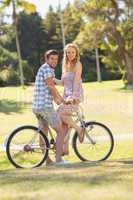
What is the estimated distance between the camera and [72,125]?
8914 mm

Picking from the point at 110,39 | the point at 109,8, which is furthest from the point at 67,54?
the point at 110,39

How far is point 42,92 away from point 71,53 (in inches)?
31.0

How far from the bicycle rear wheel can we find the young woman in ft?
1.37

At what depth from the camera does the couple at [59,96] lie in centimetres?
868

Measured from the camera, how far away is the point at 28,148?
8688 mm

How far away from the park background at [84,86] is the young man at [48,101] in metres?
0.55

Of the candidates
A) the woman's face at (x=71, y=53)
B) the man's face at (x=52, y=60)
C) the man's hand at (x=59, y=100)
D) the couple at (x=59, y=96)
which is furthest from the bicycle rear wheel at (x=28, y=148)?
the woman's face at (x=71, y=53)

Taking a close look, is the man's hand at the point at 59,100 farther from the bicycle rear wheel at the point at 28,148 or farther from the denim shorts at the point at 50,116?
the bicycle rear wheel at the point at 28,148

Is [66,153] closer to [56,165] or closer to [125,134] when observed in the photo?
[56,165]

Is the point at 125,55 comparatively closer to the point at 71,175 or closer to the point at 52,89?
the point at 52,89

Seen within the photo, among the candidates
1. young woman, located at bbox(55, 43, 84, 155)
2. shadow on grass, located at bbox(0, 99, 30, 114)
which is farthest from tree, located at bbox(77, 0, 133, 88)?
young woman, located at bbox(55, 43, 84, 155)

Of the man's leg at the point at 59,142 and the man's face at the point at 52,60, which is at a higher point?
the man's face at the point at 52,60

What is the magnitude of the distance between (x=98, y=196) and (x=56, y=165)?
2790 millimetres

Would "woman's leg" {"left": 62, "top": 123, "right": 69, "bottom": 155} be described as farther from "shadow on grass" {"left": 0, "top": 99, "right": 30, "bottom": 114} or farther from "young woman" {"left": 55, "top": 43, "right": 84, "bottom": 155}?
"shadow on grass" {"left": 0, "top": 99, "right": 30, "bottom": 114}
